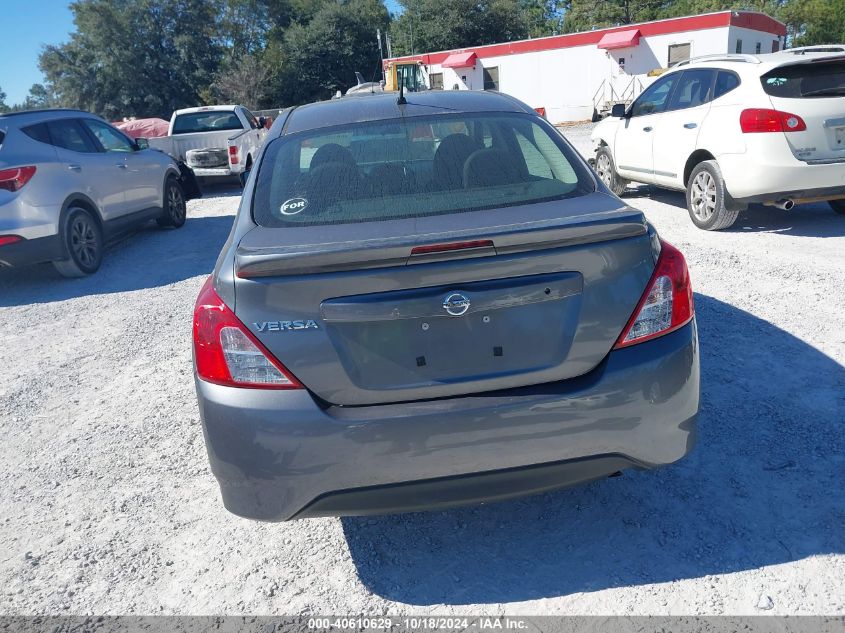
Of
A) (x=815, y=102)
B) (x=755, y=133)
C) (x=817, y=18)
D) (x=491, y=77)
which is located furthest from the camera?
(x=817, y=18)

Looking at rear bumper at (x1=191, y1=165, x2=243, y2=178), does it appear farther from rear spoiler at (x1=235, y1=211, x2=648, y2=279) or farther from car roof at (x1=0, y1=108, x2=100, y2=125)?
rear spoiler at (x1=235, y1=211, x2=648, y2=279)

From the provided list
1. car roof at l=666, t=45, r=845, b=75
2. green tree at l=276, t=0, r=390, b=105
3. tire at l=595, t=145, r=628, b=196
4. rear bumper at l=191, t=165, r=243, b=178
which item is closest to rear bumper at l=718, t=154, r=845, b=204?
car roof at l=666, t=45, r=845, b=75

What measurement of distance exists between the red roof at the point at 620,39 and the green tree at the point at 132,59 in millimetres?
33486

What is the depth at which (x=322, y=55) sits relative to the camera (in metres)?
55.2

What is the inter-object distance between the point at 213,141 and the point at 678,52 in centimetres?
2380

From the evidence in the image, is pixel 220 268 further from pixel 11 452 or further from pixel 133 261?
pixel 133 261

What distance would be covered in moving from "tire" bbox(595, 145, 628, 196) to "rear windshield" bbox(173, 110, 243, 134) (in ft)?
26.0

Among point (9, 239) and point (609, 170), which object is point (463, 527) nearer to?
point (9, 239)

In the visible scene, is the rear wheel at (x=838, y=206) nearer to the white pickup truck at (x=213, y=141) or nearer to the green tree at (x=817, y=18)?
the white pickup truck at (x=213, y=141)

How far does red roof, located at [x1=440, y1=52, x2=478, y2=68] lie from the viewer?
34.4 m

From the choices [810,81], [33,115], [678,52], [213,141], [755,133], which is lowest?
[678,52]

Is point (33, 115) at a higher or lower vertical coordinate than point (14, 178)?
higher

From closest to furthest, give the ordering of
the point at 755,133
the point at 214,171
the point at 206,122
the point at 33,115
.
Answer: the point at 755,133
the point at 33,115
the point at 214,171
the point at 206,122

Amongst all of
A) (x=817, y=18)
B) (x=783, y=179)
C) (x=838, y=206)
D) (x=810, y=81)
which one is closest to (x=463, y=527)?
(x=783, y=179)
